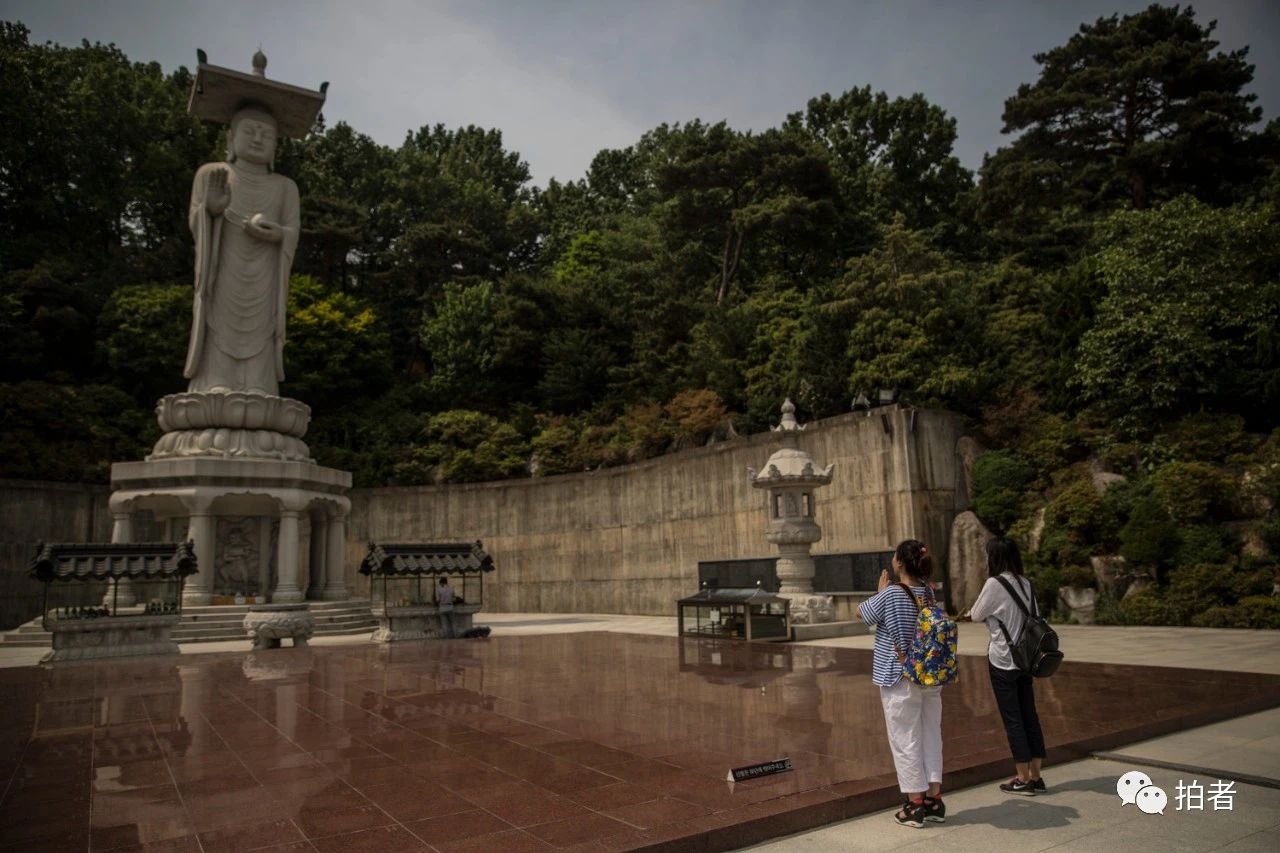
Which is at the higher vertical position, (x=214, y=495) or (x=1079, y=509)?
(x=214, y=495)

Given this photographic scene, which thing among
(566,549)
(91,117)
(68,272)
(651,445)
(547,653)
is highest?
(91,117)

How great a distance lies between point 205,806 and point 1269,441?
18.1m

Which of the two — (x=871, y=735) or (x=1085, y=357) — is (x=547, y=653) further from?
(x=1085, y=357)

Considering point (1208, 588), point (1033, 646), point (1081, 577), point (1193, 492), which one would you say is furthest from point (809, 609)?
point (1033, 646)

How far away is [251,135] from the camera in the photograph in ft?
66.5

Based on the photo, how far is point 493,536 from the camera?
1072 inches

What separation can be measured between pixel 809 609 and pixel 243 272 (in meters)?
15.5

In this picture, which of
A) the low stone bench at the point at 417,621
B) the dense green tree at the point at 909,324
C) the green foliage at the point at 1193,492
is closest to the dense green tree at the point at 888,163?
the dense green tree at the point at 909,324

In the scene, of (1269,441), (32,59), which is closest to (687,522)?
(1269,441)

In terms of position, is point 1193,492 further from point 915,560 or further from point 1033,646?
point 915,560

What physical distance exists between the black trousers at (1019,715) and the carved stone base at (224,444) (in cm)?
1715
